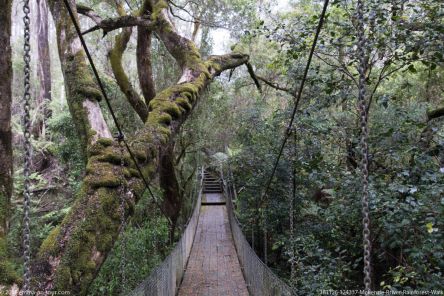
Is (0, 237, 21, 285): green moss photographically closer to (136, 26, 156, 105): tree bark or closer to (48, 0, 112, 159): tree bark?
(48, 0, 112, 159): tree bark

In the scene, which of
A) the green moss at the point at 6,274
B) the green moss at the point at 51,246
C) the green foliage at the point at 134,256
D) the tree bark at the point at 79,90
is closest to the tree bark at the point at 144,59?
the green foliage at the point at 134,256

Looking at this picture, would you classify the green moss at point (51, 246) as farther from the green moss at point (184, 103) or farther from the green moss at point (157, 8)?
the green moss at point (157, 8)

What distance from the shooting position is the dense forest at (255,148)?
1.95 m

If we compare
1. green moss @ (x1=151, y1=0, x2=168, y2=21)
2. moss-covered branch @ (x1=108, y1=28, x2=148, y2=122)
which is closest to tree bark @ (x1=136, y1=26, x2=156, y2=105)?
moss-covered branch @ (x1=108, y1=28, x2=148, y2=122)

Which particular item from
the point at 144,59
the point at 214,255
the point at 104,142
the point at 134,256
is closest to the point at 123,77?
the point at 144,59

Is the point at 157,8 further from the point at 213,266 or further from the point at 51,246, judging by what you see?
the point at 213,266

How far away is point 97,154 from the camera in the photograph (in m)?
2.28

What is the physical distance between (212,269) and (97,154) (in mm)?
3175

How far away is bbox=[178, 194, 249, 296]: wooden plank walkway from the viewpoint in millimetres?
4137

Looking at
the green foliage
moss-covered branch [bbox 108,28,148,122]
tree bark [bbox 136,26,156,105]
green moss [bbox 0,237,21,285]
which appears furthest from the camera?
tree bark [bbox 136,26,156,105]

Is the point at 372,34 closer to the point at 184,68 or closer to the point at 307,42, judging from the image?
the point at 307,42

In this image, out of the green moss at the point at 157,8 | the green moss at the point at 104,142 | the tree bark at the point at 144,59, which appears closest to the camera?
the green moss at the point at 104,142

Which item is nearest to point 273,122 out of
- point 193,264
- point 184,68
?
point 184,68

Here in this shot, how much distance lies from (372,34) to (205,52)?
3.86 meters
